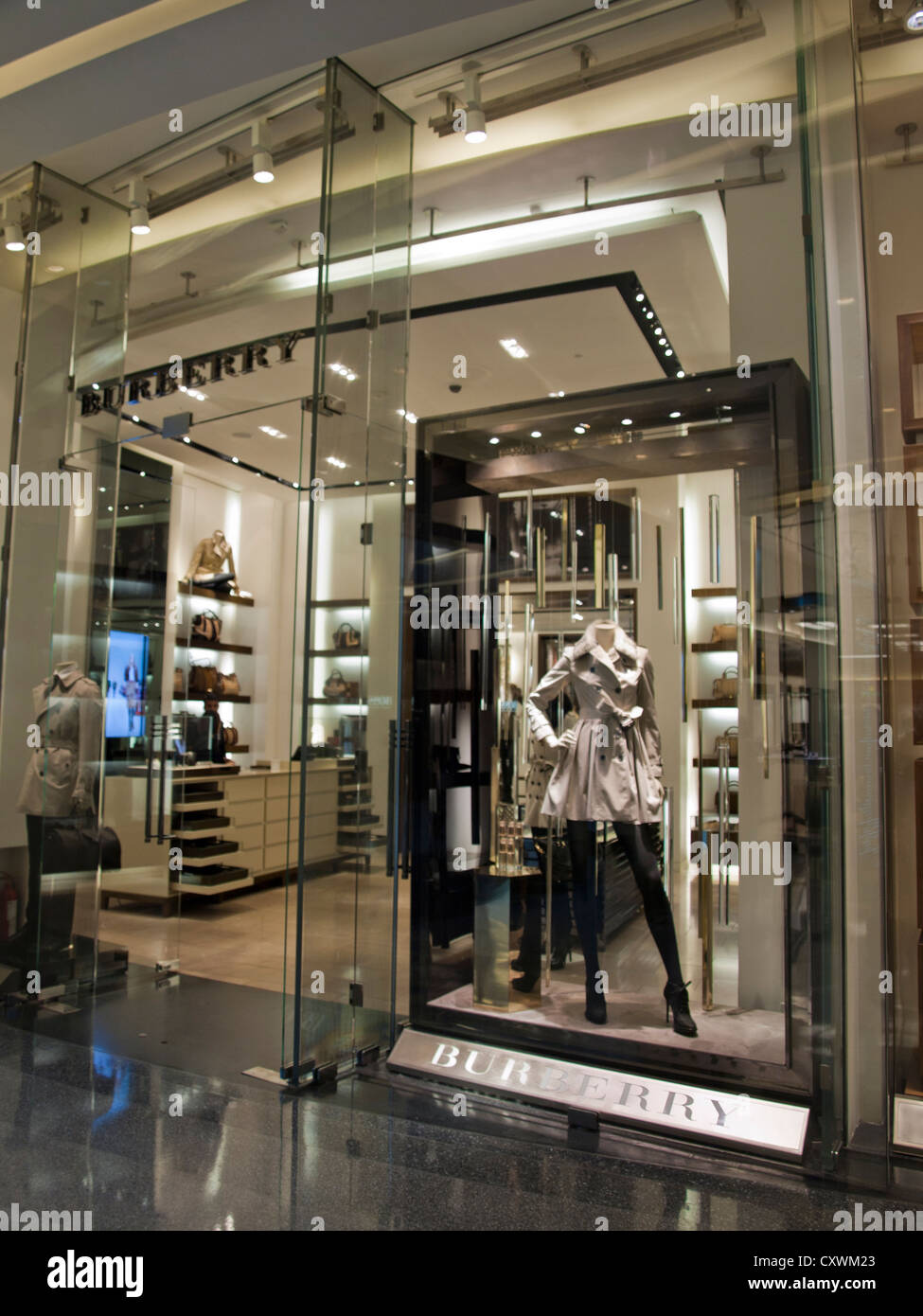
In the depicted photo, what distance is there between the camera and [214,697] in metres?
6.43

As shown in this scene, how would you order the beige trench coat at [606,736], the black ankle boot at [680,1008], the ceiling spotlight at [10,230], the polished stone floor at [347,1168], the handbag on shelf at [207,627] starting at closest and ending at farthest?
the polished stone floor at [347,1168] → the black ankle boot at [680,1008] → the beige trench coat at [606,736] → the ceiling spotlight at [10,230] → the handbag on shelf at [207,627]

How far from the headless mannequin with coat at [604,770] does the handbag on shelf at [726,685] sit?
241 mm

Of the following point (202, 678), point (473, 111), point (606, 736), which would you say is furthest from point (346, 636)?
point (202, 678)

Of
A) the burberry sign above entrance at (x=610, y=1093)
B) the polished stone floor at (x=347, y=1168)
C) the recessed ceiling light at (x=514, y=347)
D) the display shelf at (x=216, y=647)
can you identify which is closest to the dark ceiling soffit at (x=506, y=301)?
the recessed ceiling light at (x=514, y=347)

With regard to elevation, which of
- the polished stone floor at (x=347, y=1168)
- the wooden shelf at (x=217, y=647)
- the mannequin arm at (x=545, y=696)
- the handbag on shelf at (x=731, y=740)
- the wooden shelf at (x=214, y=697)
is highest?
the wooden shelf at (x=217, y=647)

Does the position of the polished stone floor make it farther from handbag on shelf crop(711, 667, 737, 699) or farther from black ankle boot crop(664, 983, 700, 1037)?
handbag on shelf crop(711, 667, 737, 699)

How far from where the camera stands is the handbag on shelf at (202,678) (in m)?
6.22

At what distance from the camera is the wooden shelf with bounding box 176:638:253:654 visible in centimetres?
599

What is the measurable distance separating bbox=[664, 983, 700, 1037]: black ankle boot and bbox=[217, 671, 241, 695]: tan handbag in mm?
4288

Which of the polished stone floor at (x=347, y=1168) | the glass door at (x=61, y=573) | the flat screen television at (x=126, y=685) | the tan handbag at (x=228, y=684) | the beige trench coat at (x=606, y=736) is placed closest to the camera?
the polished stone floor at (x=347, y=1168)

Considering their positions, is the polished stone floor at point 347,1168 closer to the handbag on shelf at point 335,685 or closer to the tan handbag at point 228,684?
the handbag on shelf at point 335,685

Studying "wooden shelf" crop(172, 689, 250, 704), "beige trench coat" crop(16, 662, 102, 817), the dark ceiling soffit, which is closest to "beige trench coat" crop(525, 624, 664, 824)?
the dark ceiling soffit

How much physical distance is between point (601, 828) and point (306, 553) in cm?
146
